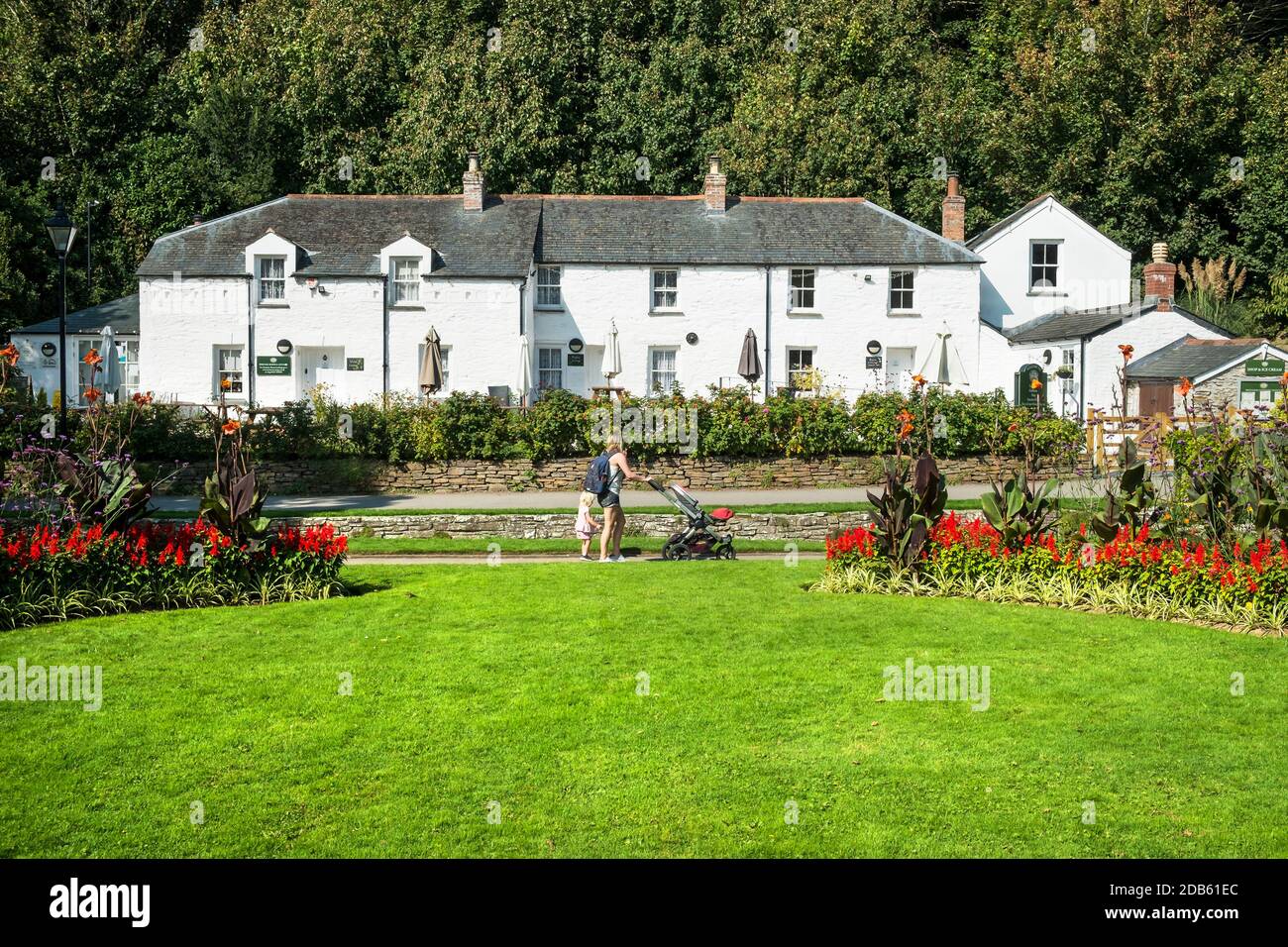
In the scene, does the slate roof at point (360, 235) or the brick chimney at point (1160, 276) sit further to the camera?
the brick chimney at point (1160, 276)

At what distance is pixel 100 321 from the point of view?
41.2m

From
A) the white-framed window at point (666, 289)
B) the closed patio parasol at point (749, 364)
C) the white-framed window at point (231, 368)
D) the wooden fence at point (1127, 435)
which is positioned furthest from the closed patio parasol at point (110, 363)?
the wooden fence at point (1127, 435)

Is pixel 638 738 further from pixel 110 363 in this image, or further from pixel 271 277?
pixel 110 363

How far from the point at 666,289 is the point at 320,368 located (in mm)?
11035

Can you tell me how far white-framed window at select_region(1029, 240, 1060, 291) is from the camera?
1670 inches

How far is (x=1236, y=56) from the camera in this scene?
4794 centimetres

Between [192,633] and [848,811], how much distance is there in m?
6.62

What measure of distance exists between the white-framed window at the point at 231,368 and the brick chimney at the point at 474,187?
345 inches

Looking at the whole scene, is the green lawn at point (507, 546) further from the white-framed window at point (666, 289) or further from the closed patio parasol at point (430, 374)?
the white-framed window at point (666, 289)

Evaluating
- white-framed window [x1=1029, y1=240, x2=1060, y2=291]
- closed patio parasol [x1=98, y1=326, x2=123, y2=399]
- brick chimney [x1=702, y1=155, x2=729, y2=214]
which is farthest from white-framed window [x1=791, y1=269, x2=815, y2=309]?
closed patio parasol [x1=98, y1=326, x2=123, y2=399]

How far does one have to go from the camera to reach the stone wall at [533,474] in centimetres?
2608
